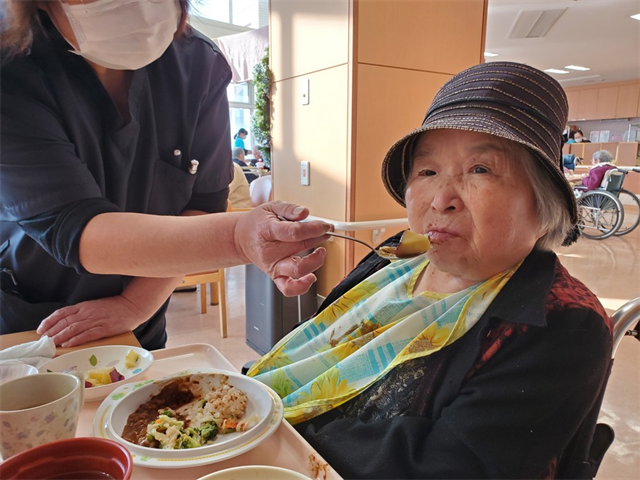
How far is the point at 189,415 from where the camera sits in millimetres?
841

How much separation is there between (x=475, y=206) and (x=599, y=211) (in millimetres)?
7254

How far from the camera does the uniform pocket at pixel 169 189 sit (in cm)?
122

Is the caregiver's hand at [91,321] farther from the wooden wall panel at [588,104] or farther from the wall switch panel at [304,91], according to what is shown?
the wooden wall panel at [588,104]

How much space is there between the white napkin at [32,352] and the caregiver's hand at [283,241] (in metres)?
0.49

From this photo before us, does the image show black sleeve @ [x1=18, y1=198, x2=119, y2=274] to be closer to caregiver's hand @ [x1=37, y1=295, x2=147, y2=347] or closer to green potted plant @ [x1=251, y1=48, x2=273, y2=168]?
caregiver's hand @ [x1=37, y1=295, x2=147, y2=347]

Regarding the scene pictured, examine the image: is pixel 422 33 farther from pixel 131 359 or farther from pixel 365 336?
pixel 131 359

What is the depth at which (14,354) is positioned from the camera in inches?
36.7

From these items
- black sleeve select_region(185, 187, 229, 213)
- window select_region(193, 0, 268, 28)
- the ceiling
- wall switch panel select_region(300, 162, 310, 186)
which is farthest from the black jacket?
window select_region(193, 0, 268, 28)

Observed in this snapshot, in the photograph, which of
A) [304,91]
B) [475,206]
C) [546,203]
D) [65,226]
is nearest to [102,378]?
[65,226]

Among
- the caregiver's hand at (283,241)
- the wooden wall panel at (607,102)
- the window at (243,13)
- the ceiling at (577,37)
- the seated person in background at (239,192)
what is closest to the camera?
the caregiver's hand at (283,241)

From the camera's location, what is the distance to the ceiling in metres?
5.70

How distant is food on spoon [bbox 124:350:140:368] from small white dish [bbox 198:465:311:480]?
498 mm

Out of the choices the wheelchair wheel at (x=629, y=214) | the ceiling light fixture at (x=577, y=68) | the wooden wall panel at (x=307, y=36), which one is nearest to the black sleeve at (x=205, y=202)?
the wooden wall panel at (x=307, y=36)

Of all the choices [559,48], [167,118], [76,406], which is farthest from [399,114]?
[559,48]
